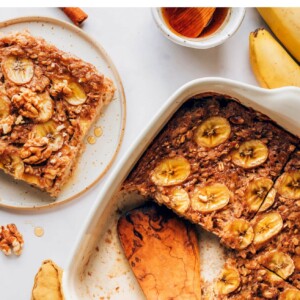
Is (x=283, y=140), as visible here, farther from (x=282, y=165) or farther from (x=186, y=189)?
(x=186, y=189)

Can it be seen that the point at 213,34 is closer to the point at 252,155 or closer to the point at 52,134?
the point at 252,155

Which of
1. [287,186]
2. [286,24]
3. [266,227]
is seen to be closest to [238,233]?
[266,227]

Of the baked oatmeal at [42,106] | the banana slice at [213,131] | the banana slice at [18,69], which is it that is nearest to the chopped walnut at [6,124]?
the baked oatmeal at [42,106]

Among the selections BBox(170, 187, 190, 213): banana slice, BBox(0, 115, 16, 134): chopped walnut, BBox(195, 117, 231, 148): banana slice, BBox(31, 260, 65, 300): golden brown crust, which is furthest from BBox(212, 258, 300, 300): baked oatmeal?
BBox(0, 115, 16, 134): chopped walnut

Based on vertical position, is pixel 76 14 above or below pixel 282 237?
above

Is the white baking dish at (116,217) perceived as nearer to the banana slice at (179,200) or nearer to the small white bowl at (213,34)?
the banana slice at (179,200)
